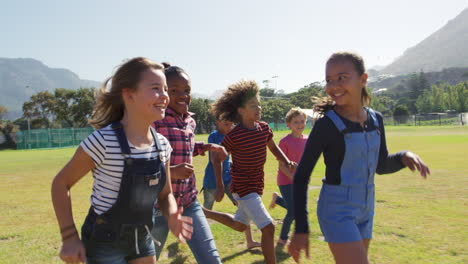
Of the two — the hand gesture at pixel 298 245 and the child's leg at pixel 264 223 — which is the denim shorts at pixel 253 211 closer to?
the child's leg at pixel 264 223

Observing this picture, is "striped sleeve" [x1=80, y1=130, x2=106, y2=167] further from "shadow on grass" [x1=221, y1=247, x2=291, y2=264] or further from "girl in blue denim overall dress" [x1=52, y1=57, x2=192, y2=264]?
"shadow on grass" [x1=221, y1=247, x2=291, y2=264]

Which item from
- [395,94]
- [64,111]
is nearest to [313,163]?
[64,111]

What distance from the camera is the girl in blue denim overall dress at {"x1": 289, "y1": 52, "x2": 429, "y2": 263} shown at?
2.58 meters

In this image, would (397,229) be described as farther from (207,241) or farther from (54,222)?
(54,222)

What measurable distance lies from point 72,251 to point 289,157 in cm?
435

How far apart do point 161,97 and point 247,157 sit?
205 centimetres

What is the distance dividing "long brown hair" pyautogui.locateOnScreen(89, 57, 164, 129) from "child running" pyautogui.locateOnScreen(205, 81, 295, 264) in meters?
2.00

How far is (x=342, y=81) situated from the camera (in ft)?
9.29

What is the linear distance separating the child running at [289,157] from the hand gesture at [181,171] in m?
2.41

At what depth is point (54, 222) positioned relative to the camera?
7.29 meters

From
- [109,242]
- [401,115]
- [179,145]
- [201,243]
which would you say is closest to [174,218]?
[109,242]

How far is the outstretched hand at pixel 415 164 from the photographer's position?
2835mm

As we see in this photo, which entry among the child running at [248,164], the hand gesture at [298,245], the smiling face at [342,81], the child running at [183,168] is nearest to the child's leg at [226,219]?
the child running at [248,164]

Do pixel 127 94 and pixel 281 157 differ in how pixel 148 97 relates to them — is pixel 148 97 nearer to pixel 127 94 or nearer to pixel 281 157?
pixel 127 94
